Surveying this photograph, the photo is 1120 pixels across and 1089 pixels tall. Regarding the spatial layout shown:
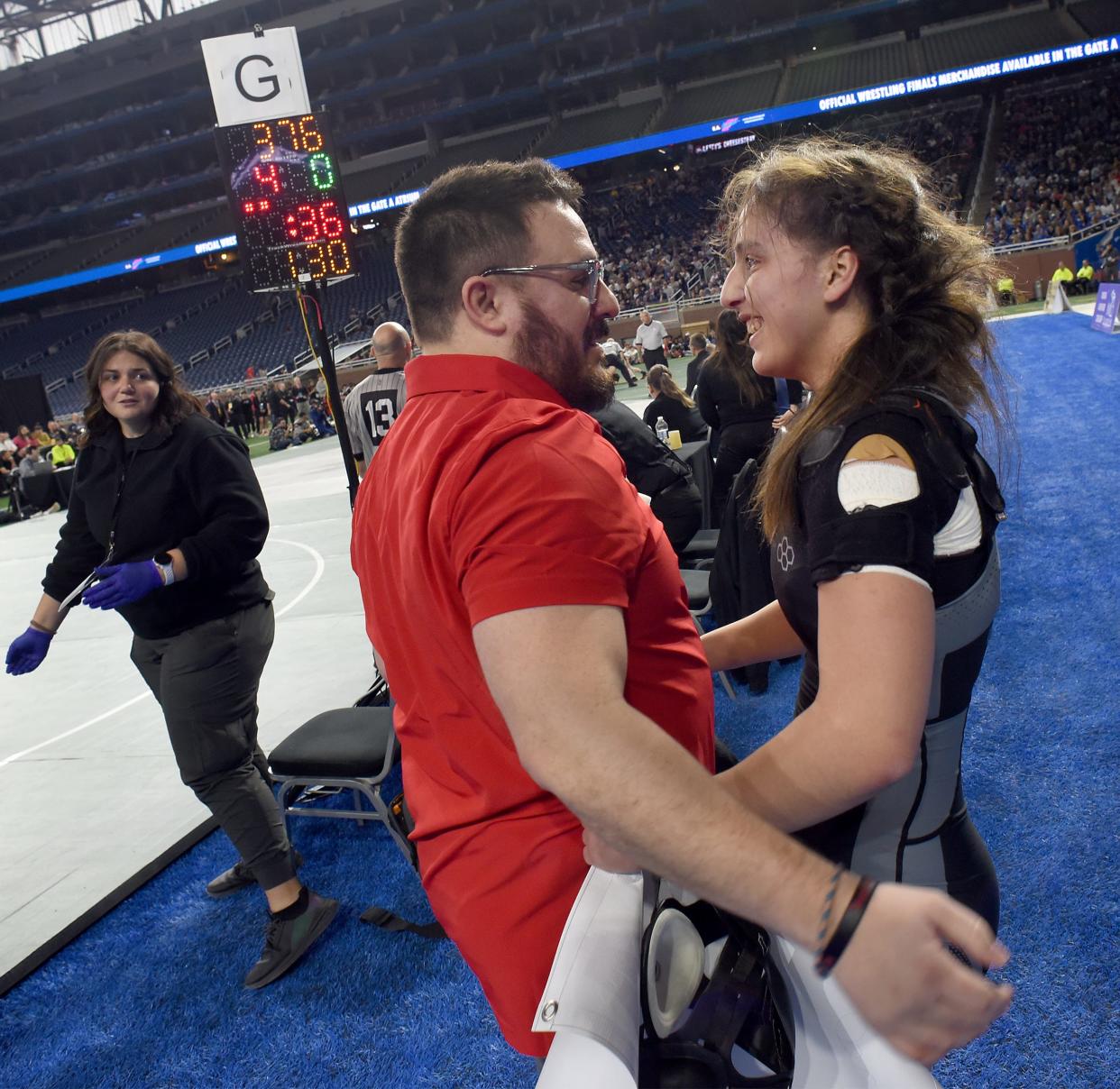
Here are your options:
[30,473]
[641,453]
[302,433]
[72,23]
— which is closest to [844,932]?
[641,453]

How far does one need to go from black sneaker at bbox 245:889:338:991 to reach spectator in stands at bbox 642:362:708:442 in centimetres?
477

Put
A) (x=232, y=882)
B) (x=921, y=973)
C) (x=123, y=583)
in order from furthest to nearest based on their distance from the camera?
(x=232, y=882) → (x=123, y=583) → (x=921, y=973)

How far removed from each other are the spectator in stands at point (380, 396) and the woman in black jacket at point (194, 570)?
2.11 m

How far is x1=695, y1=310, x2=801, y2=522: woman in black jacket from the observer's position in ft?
15.3

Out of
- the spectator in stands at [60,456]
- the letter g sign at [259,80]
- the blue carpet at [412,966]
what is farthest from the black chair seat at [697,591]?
the spectator in stands at [60,456]

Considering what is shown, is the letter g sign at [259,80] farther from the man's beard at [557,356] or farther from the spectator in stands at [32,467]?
the spectator in stands at [32,467]

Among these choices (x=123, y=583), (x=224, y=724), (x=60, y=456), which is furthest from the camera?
(x=60, y=456)

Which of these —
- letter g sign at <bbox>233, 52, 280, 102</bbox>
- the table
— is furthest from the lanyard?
letter g sign at <bbox>233, 52, 280, 102</bbox>

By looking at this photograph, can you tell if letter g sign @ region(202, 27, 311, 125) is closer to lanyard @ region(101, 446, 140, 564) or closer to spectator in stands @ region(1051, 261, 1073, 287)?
lanyard @ region(101, 446, 140, 564)

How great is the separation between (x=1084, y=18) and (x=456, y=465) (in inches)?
1612

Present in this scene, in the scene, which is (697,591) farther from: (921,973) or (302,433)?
(302,433)

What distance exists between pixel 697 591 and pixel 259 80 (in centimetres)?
450

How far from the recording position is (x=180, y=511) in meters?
2.85

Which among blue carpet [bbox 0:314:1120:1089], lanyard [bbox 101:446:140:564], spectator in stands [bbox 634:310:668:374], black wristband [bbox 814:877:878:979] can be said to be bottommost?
spectator in stands [bbox 634:310:668:374]
